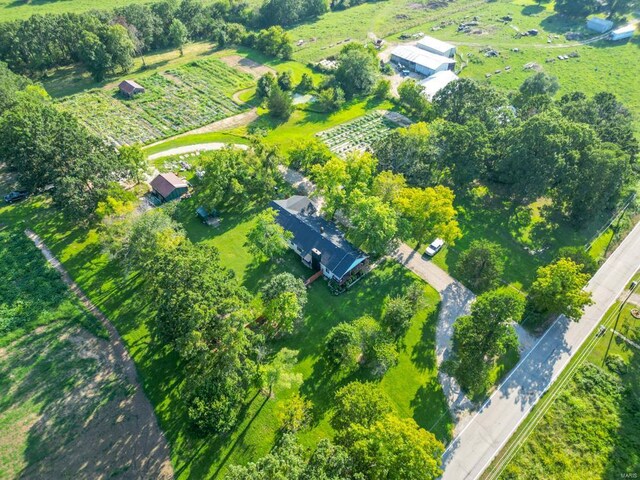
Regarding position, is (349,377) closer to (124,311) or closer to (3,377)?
(124,311)

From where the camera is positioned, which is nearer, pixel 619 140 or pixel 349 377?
pixel 349 377

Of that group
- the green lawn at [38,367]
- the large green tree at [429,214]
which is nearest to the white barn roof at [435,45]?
the large green tree at [429,214]

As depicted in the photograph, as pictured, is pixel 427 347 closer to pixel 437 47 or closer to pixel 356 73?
pixel 356 73

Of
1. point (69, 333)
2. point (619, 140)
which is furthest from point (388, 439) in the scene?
point (619, 140)

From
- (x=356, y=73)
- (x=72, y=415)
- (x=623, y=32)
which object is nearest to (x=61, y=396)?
(x=72, y=415)

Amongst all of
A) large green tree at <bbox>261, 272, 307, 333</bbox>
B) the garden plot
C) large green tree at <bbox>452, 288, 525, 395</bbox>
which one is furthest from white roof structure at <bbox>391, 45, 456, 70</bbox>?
large green tree at <bbox>261, 272, 307, 333</bbox>
